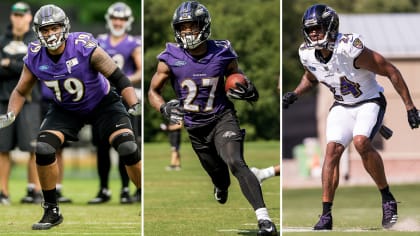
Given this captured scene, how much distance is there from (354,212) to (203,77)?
122 inches

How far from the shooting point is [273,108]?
9.95 meters

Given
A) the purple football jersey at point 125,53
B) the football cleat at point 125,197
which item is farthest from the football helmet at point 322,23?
the purple football jersey at point 125,53

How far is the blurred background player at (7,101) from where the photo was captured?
10.3 meters

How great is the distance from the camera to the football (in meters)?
7.21

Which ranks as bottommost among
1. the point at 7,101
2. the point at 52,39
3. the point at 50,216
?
the point at 50,216

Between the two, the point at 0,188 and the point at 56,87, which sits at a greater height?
the point at 56,87

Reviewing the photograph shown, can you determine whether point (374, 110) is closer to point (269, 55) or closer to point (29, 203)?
point (269, 55)

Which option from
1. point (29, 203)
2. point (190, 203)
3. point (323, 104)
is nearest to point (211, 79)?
point (190, 203)

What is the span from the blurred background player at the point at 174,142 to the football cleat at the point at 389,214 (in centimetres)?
242

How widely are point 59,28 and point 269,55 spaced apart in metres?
2.78

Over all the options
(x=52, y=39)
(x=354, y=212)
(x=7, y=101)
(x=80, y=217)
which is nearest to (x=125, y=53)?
(x=7, y=101)

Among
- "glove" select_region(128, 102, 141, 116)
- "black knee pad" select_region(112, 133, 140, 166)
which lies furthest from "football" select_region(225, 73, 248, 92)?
"black knee pad" select_region(112, 133, 140, 166)

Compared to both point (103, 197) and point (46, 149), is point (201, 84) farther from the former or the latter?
point (103, 197)

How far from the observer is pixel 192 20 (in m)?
7.30
